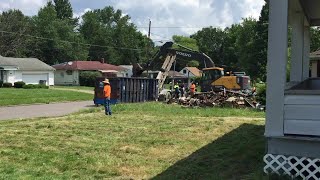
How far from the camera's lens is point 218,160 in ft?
30.8

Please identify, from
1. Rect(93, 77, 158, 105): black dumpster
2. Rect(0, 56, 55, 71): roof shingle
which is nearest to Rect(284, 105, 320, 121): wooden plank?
Rect(93, 77, 158, 105): black dumpster

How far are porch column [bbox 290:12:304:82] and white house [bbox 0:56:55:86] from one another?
55561 millimetres

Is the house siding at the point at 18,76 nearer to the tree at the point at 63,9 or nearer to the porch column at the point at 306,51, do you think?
the tree at the point at 63,9

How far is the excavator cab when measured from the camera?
35.8 meters

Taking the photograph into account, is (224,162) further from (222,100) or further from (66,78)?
(66,78)

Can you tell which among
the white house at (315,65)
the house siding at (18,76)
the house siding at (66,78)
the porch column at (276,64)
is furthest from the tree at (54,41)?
the porch column at (276,64)

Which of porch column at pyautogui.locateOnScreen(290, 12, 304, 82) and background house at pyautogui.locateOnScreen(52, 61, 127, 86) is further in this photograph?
background house at pyautogui.locateOnScreen(52, 61, 127, 86)

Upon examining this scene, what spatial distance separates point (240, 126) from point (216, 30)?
134104mm

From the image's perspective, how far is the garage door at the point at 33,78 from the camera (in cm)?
6762

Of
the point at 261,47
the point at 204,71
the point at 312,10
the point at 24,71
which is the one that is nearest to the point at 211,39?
the point at 261,47

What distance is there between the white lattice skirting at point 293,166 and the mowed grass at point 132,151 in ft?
0.85

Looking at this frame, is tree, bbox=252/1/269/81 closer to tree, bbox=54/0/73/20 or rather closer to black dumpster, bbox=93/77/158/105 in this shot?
black dumpster, bbox=93/77/158/105

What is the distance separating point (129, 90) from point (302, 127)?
24.7m

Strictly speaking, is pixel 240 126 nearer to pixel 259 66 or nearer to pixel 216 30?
pixel 259 66
